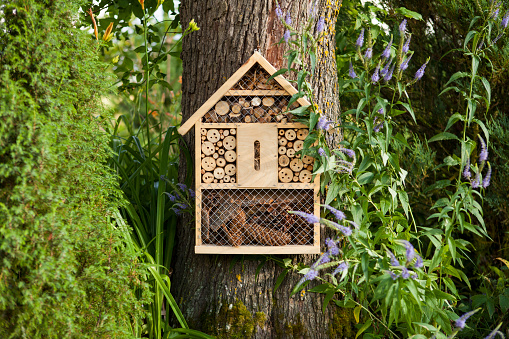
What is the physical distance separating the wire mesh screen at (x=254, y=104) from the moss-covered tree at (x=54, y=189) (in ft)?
1.75

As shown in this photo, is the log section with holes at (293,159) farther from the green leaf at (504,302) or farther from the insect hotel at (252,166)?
the green leaf at (504,302)

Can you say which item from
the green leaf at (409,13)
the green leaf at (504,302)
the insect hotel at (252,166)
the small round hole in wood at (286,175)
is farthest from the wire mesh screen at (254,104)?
the green leaf at (504,302)

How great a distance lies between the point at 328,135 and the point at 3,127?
1478mm

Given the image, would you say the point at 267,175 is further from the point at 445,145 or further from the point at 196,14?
the point at 445,145

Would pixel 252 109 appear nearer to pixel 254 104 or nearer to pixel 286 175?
pixel 254 104

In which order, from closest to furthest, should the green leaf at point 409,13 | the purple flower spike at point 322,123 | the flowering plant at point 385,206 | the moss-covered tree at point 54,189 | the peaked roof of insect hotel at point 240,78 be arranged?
1. the moss-covered tree at point 54,189
2. the flowering plant at point 385,206
3. the purple flower spike at point 322,123
4. the peaked roof of insect hotel at point 240,78
5. the green leaf at point 409,13

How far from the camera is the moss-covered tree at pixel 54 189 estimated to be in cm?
147

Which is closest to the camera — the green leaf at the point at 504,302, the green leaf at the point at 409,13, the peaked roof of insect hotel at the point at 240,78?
the peaked roof of insect hotel at the point at 240,78

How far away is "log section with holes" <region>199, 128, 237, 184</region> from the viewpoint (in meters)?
2.07

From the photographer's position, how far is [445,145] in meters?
2.86

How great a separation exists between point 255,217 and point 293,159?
336 mm

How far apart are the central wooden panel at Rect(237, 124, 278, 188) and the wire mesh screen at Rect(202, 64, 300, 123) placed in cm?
7

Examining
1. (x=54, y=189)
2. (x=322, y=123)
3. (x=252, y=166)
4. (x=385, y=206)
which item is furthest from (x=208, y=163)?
(x=385, y=206)

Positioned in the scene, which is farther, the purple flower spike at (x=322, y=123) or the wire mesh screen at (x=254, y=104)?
the wire mesh screen at (x=254, y=104)
